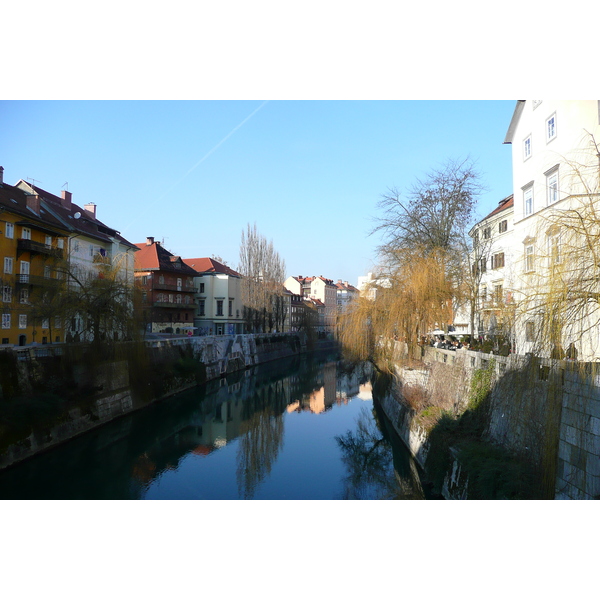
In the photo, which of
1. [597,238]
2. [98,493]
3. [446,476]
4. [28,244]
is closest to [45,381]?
[98,493]

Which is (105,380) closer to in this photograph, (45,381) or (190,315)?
(45,381)

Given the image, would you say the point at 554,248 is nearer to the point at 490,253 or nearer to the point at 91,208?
the point at 490,253

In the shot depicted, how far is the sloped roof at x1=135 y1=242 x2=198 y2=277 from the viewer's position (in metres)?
41.7

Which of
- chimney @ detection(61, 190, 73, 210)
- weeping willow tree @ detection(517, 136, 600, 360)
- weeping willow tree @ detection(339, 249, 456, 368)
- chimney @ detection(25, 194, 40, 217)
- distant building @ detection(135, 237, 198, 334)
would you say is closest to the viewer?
weeping willow tree @ detection(517, 136, 600, 360)

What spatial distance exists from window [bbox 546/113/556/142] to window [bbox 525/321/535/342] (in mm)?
8000

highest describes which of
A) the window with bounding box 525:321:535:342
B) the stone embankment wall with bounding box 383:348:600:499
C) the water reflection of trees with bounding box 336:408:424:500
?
the window with bounding box 525:321:535:342

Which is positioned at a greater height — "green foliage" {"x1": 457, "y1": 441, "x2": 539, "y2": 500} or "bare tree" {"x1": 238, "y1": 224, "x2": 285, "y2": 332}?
"bare tree" {"x1": 238, "y1": 224, "x2": 285, "y2": 332}

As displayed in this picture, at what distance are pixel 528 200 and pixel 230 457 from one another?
1171cm

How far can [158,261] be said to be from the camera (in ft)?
137

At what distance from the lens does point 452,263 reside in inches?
736

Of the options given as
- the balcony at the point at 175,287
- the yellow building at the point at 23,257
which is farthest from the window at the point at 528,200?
the balcony at the point at 175,287

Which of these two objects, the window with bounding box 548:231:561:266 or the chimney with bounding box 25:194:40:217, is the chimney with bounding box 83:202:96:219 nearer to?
the chimney with bounding box 25:194:40:217

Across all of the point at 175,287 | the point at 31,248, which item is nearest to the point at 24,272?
the point at 31,248

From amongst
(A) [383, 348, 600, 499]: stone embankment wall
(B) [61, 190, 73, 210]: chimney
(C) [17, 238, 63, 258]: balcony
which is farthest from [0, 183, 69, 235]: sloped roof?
(A) [383, 348, 600, 499]: stone embankment wall
